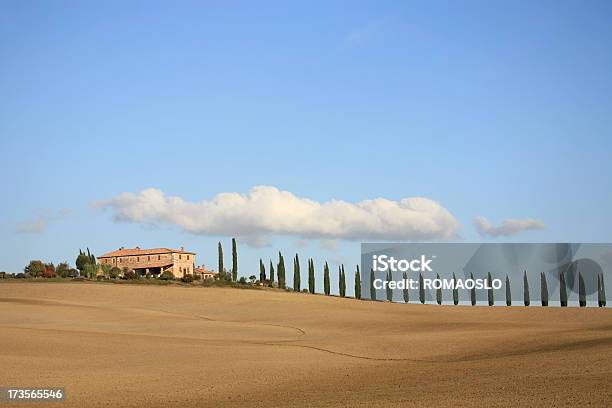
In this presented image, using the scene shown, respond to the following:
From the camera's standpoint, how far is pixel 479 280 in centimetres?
7994

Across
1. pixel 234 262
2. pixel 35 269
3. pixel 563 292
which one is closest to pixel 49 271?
pixel 35 269

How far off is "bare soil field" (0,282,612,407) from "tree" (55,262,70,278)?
30354 mm

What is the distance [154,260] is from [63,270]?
78.5 ft

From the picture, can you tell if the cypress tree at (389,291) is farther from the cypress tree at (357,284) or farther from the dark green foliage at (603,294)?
the dark green foliage at (603,294)

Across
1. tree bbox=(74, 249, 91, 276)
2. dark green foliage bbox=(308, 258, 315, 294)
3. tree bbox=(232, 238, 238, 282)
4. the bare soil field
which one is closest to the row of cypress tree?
dark green foliage bbox=(308, 258, 315, 294)

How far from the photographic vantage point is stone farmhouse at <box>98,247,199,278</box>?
10644cm

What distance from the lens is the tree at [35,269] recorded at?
8394cm

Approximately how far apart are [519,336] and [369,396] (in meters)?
18.0

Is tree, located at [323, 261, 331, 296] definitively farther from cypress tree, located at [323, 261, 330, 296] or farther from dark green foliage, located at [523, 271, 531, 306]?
dark green foliage, located at [523, 271, 531, 306]

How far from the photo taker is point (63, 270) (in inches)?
3319

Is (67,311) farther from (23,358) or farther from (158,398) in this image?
(158,398)

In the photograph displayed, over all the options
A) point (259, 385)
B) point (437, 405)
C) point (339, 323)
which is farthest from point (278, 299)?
point (437, 405)

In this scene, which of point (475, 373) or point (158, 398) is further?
point (475, 373)

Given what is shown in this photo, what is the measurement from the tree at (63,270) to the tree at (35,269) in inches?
62.2
